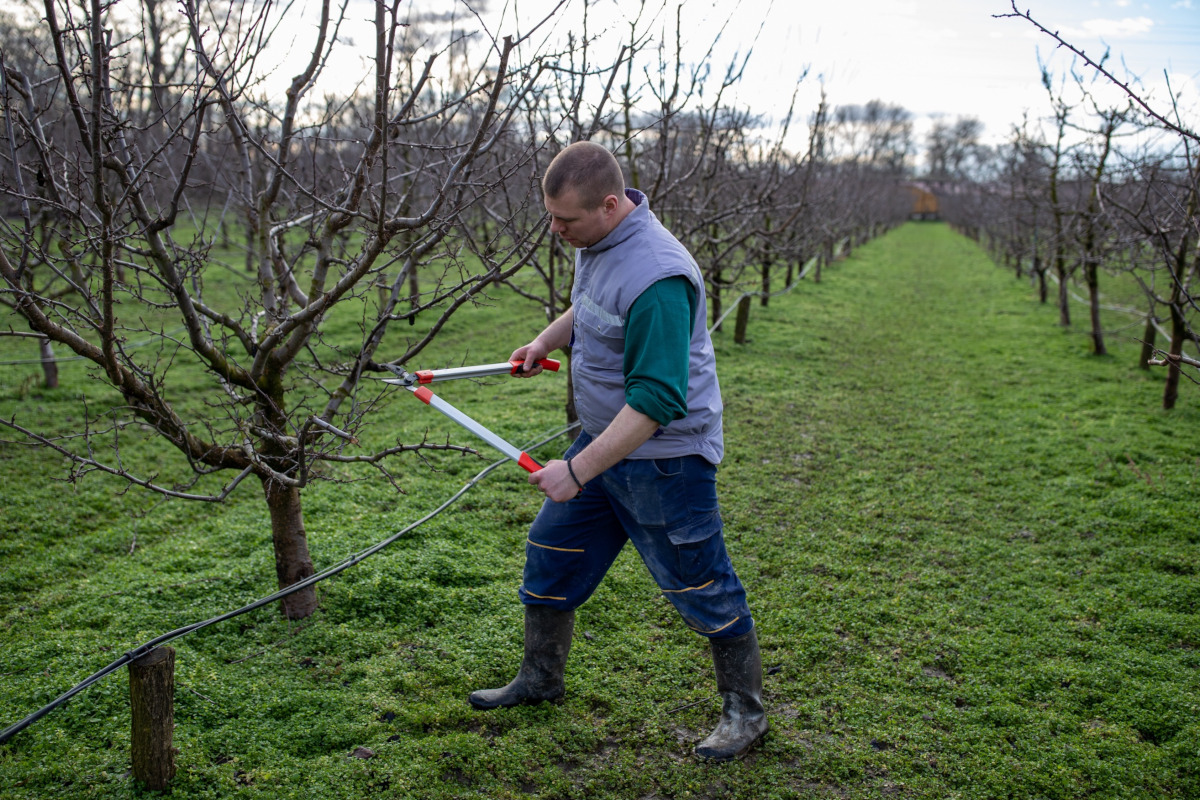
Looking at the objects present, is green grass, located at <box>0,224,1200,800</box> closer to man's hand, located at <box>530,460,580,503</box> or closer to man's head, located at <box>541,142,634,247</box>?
man's hand, located at <box>530,460,580,503</box>

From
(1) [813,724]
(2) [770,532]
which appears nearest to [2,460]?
(2) [770,532]

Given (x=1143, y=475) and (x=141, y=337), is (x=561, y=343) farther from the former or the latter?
(x=141, y=337)

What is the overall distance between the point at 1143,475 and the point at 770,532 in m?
3.15

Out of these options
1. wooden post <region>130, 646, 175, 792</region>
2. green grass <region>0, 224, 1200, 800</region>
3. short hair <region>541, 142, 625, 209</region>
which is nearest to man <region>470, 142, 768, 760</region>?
short hair <region>541, 142, 625, 209</region>

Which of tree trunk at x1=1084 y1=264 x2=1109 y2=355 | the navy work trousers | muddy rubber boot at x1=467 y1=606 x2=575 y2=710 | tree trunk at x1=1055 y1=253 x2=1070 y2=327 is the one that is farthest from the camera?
tree trunk at x1=1055 y1=253 x2=1070 y2=327

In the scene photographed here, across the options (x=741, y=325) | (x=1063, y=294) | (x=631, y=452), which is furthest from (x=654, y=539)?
(x=1063, y=294)

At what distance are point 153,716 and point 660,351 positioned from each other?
1.91m

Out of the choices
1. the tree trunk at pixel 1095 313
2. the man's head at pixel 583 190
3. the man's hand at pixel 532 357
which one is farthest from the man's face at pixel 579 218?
the tree trunk at pixel 1095 313

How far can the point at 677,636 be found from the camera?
12.2 feet

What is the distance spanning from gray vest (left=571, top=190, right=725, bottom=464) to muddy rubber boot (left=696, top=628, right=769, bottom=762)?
2.28ft

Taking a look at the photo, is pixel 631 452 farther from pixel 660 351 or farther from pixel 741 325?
pixel 741 325

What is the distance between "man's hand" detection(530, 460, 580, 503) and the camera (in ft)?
8.00

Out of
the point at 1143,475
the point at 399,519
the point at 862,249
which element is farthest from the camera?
the point at 862,249

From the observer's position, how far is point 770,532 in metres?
5.02
